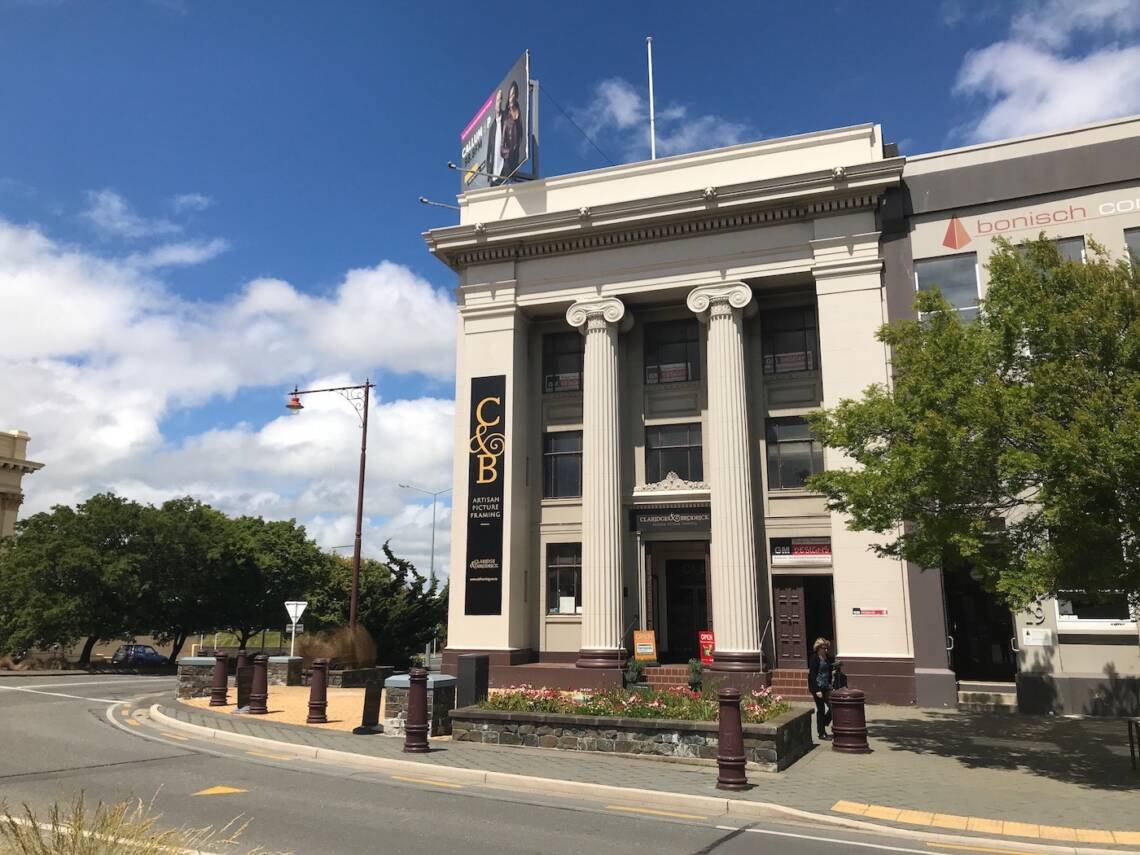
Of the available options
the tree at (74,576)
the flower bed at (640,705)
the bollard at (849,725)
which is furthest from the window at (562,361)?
the tree at (74,576)

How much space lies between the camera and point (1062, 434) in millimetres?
10117

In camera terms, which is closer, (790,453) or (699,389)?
(790,453)

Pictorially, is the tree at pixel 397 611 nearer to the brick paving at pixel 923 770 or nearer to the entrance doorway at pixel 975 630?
the brick paving at pixel 923 770

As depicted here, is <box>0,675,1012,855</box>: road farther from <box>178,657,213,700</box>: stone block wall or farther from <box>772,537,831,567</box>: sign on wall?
<box>772,537,831,567</box>: sign on wall

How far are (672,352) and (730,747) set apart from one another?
16.5 metres

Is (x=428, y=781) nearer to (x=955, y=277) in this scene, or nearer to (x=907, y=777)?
(x=907, y=777)

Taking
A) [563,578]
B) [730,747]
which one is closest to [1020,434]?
[730,747]

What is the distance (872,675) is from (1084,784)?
31.6 feet

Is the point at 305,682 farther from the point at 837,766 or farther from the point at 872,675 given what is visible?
the point at 837,766

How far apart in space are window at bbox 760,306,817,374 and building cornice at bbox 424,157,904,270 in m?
2.74

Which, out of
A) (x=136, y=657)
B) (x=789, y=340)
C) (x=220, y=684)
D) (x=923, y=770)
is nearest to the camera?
(x=923, y=770)

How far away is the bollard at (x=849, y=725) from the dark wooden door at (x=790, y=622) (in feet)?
30.9

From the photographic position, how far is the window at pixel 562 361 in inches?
1033

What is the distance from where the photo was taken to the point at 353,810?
9016 millimetres
